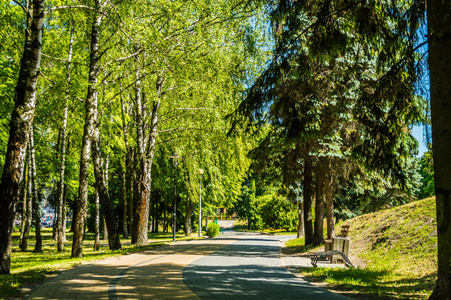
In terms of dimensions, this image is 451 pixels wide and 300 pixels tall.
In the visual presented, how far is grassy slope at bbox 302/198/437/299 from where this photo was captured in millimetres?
8469

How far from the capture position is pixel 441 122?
21.3 ft

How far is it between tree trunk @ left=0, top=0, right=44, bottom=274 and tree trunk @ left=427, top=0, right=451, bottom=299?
28.0 feet

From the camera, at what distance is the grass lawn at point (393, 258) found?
329 inches

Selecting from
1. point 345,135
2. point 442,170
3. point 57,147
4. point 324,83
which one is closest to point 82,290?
point 442,170

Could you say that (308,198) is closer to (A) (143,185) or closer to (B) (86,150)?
(A) (143,185)

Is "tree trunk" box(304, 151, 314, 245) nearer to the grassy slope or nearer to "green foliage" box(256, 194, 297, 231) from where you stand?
the grassy slope

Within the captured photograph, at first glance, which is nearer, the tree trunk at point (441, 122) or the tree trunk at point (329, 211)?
the tree trunk at point (441, 122)

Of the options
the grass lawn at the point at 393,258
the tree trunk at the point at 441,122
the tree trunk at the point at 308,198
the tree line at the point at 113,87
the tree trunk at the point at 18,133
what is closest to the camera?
the tree trunk at the point at 441,122

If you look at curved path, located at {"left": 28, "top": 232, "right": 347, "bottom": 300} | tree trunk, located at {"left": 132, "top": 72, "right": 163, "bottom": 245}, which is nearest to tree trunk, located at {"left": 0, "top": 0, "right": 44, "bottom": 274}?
curved path, located at {"left": 28, "top": 232, "right": 347, "bottom": 300}

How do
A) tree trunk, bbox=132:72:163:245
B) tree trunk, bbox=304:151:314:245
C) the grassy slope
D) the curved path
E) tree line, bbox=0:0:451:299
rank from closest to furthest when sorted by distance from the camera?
the curved path, tree line, bbox=0:0:451:299, the grassy slope, tree trunk, bbox=132:72:163:245, tree trunk, bbox=304:151:314:245

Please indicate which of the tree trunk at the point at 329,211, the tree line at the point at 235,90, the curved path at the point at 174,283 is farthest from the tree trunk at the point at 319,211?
the curved path at the point at 174,283

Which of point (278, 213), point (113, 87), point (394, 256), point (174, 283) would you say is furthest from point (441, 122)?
point (278, 213)

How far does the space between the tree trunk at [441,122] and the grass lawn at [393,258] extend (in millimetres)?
1531

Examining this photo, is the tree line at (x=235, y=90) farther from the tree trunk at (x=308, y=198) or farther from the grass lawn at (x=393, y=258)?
the grass lawn at (x=393, y=258)
